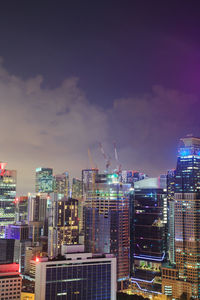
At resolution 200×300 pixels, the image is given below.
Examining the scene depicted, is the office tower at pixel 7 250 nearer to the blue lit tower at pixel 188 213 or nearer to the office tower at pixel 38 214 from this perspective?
the office tower at pixel 38 214

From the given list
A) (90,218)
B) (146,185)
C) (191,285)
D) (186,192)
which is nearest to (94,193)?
(90,218)

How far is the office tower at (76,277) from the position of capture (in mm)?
15289

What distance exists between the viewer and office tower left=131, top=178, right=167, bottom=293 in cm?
2991

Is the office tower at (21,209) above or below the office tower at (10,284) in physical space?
above

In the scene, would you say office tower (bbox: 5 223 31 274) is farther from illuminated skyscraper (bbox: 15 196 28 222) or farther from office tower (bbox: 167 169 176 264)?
office tower (bbox: 167 169 176 264)

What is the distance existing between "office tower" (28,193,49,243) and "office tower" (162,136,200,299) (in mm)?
15769

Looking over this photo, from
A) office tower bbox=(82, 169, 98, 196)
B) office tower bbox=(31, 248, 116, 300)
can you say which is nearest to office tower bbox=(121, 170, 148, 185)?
office tower bbox=(82, 169, 98, 196)

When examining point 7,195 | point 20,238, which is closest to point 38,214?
point 7,195

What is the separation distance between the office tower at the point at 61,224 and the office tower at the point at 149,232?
6310 mm

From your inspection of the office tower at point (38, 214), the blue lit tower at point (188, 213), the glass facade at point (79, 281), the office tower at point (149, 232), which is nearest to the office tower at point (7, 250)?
the office tower at point (38, 214)

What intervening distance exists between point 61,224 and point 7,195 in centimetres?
1336

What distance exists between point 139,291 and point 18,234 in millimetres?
13826

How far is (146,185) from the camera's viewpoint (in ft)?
110

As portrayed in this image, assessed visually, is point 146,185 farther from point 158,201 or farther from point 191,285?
point 191,285
